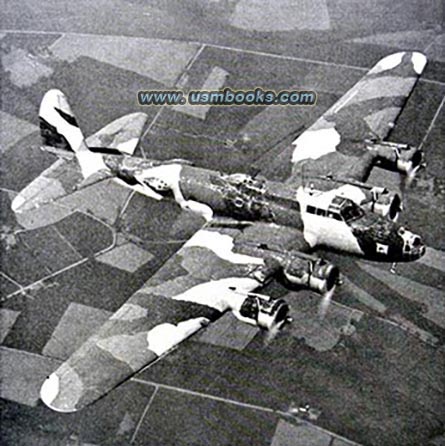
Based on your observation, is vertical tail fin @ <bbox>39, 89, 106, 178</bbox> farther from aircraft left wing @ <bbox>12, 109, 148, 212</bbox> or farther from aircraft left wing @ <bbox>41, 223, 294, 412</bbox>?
aircraft left wing @ <bbox>41, 223, 294, 412</bbox>

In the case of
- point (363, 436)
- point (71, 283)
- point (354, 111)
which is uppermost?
point (354, 111)

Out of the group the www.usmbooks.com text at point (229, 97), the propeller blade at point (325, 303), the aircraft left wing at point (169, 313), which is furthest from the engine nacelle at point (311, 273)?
the www.usmbooks.com text at point (229, 97)

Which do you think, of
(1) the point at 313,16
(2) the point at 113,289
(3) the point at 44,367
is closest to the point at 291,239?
(2) the point at 113,289

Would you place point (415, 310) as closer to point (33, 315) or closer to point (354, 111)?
point (354, 111)

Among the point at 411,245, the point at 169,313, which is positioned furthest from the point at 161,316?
the point at 411,245

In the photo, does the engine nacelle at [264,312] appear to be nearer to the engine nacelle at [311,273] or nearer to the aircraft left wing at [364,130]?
the engine nacelle at [311,273]

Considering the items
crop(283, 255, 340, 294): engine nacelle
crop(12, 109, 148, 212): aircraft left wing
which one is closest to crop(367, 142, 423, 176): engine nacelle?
crop(283, 255, 340, 294): engine nacelle
